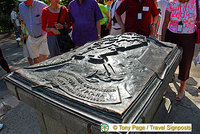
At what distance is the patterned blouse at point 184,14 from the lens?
187cm

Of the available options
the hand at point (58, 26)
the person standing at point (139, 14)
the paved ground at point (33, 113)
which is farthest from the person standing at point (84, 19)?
the paved ground at point (33, 113)

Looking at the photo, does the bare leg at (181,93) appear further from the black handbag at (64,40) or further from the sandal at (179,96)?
the black handbag at (64,40)

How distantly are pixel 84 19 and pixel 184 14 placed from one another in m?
1.44

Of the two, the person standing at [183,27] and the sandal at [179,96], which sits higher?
the person standing at [183,27]

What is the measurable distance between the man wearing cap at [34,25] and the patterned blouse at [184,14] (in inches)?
87.8

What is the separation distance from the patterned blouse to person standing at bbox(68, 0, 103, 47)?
3.65 feet

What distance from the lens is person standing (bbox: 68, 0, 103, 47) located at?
2.34 m

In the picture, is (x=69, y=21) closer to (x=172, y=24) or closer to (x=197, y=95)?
(x=172, y=24)

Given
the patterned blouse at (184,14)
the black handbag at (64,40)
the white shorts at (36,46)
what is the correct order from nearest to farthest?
the patterned blouse at (184,14) < the black handbag at (64,40) < the white shorts at (36,46)

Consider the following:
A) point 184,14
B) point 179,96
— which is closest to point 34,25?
point 184,14

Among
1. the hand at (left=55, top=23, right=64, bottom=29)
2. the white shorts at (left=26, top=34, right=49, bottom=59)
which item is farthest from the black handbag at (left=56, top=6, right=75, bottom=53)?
the white shorts at (left=26, top=34, right=49, bottom=59)

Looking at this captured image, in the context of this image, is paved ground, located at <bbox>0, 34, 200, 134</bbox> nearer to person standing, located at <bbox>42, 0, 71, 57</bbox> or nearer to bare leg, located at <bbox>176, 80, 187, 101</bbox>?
bare leg, located at <bbox>176, 80, 187, 101</bbox>

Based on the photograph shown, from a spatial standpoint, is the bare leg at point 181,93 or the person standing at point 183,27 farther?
the bare leg at point 181,93

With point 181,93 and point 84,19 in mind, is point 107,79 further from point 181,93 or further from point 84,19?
point 181,93
